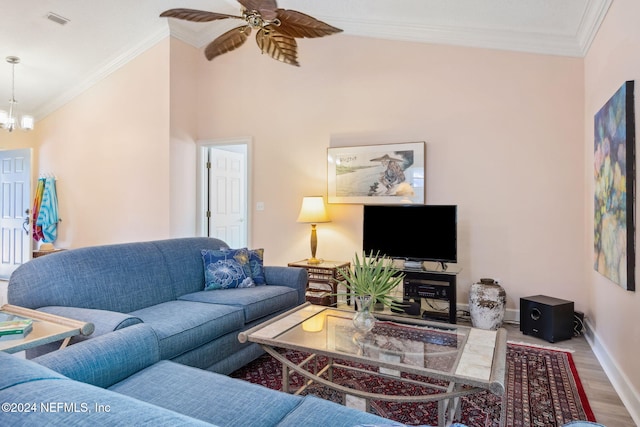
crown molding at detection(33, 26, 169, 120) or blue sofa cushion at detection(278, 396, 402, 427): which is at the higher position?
crown molding at detection(33, 26, 169, 120)

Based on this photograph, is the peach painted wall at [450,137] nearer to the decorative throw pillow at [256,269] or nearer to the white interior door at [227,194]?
the white interior door at [227,194]

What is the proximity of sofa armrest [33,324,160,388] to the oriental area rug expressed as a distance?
992 millimetres

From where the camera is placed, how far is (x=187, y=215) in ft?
17.9

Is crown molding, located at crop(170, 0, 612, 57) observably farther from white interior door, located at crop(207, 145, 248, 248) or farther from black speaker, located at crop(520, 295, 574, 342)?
black speaker, located at crop(520, 295, 574, 342)

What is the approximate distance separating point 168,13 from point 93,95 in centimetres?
412

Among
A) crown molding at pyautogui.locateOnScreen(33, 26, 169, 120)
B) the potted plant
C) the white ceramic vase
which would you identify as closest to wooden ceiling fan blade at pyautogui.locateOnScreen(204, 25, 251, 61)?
the potted plant

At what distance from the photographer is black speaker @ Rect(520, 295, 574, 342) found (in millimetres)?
3377

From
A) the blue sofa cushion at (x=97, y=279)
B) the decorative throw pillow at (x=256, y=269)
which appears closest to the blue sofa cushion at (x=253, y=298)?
the decorative throw pillow at (x=256, y=269)

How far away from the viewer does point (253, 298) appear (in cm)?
297

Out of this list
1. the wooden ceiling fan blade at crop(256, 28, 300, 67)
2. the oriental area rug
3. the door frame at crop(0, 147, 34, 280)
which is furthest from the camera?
the door frame at crop(0, 147, 34, 280)

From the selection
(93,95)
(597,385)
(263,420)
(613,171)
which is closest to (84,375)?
(263,420)

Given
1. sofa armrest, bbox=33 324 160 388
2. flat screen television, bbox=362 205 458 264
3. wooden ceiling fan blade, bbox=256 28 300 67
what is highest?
wooden ceiling fan blade, bbox=256 28 300 67

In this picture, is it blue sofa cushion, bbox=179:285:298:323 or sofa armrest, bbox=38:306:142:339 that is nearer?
sofa armrest, bbox=38:306:142:339

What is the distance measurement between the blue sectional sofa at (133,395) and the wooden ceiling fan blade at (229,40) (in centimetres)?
211
